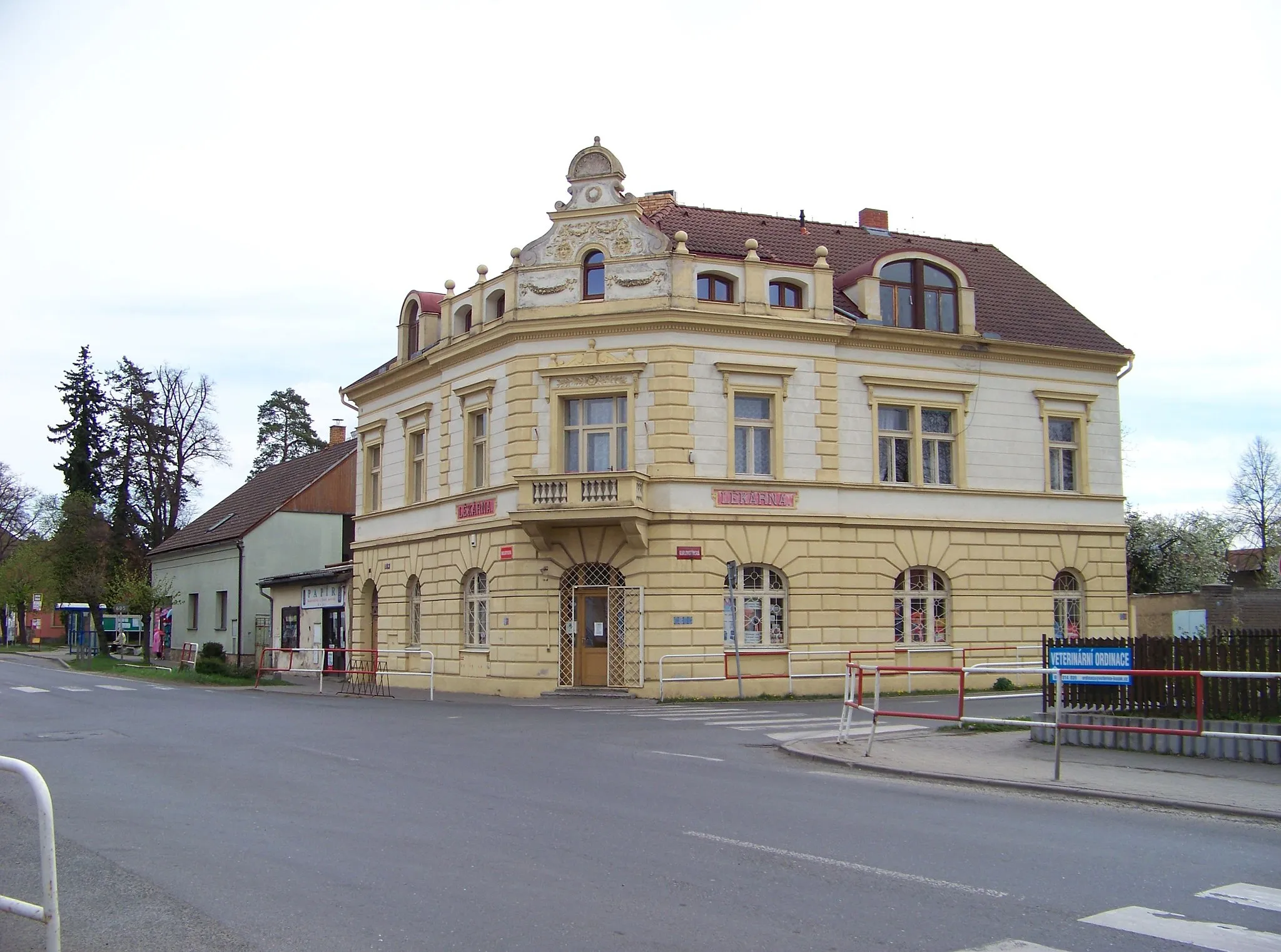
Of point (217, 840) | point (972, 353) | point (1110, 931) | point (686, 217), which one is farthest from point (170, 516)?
point (1110, 931)

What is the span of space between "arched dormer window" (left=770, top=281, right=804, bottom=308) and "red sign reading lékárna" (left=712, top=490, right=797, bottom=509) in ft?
15.8

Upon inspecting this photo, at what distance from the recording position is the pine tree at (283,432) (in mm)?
80812

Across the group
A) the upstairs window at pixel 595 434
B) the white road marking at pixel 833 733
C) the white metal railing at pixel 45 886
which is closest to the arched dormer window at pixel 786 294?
the upstairs window at pixel 595 434

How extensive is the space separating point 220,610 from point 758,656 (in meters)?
29.4

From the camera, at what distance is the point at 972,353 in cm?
3097

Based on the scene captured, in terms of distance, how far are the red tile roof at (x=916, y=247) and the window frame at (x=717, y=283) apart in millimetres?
870

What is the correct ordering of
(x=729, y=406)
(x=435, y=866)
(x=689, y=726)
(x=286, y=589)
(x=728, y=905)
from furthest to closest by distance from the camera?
(x=286, y=589) < (x=729, y=406) < (x=689, y=726) < (x=435, y=866) < (x=728, y=905)

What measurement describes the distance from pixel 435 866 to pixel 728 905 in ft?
7.27

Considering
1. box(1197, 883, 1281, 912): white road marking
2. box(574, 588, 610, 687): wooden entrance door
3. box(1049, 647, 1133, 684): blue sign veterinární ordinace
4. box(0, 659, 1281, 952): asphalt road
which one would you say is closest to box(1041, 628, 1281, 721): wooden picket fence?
box(1049, 647, 1133, 684): blue sign veterinární ordinace

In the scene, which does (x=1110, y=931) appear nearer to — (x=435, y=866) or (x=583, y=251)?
(x=435, y=866)

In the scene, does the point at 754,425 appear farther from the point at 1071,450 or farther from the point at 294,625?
the point at 294,625

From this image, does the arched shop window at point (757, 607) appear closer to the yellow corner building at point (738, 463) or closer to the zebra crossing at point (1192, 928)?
the yellow corner building at point (738, 463)

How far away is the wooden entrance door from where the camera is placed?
1084 inches

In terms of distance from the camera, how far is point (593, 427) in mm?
28266
